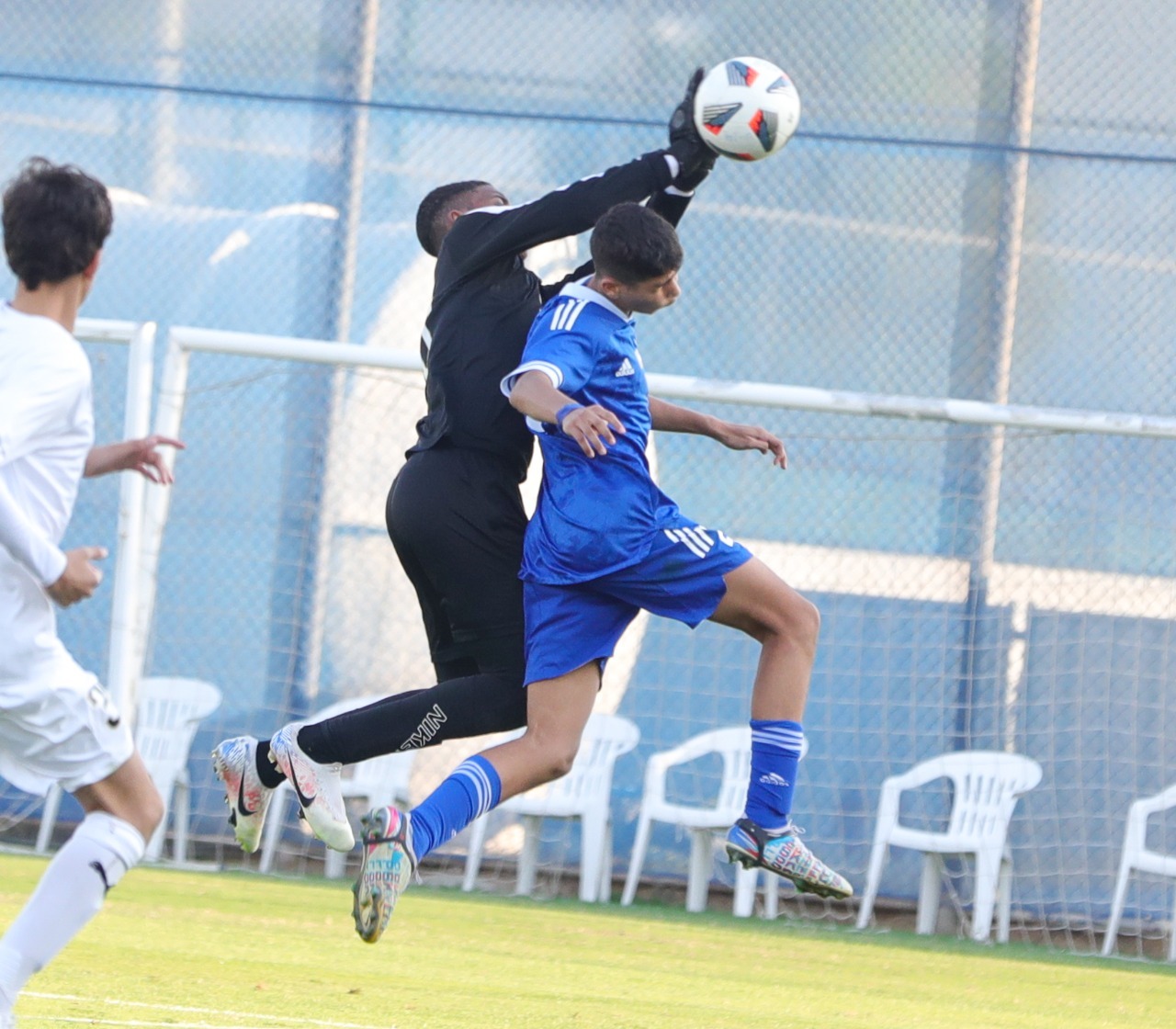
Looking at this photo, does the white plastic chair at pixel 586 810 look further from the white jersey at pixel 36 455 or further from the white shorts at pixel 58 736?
the white jersey at pixel 36 455

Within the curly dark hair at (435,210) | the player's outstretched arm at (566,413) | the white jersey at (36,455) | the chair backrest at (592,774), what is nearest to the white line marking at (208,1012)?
the white jersey at (36,455)

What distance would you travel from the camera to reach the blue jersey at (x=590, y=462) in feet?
15.7

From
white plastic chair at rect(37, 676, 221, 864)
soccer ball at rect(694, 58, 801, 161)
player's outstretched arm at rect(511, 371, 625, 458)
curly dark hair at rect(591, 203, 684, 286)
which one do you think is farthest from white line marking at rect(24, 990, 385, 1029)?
white plastic chair at rect(37, 676, 221, 864)

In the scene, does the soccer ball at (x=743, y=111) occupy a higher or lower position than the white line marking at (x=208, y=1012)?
higher

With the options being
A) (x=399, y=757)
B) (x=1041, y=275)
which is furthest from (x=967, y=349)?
(x=399, y=757)

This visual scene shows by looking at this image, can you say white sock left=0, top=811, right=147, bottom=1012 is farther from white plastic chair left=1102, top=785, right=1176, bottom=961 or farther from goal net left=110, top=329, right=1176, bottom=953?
white plastic chair left=1102, top=785, right=1176, bottom=961

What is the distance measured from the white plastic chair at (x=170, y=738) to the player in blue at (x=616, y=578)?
5810mm

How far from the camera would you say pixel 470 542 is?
5.07 meters

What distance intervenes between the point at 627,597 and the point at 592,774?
5456 millimetres

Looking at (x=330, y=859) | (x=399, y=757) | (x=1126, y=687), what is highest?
(x=1126, y=687)

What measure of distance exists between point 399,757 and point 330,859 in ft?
2.34

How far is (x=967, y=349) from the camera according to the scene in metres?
10.8

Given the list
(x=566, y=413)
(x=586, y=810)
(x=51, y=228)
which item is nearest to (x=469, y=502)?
(x=566, y=413)

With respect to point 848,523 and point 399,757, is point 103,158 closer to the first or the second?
point 399,757
